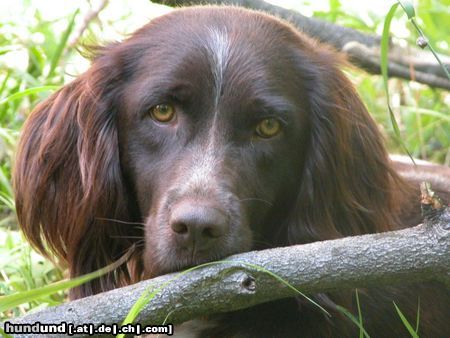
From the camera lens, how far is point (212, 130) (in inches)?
130

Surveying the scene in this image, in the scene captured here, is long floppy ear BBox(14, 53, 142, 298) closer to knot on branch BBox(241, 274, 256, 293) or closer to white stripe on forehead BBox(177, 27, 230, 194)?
white stripe on forehead BBox(177, 27, 230, 194)

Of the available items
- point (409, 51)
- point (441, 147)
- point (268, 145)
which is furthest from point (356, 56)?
point (268, 145)

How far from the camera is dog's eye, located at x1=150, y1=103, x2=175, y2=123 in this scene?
11.1 feet

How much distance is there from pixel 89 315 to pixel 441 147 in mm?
4136

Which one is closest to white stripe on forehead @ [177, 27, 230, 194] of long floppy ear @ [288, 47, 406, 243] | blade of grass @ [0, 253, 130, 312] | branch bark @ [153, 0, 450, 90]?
long floppy ear @ [288, 47, 406, 243]

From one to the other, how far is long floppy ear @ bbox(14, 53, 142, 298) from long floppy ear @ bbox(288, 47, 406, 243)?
72cm

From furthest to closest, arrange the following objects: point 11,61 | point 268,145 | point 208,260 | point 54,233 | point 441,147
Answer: point 441,147 < point 11,61 < point 54,233 < point 268,145 < point 208,260

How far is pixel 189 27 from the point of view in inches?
141

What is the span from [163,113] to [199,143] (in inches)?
8.2

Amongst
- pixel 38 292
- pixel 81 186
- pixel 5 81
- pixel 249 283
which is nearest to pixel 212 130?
pixel 81 186

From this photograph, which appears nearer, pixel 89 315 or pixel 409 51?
pixel 89 315

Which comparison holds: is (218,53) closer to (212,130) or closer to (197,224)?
(212,130)

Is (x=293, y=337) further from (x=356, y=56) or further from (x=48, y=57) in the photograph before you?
(x=48, y=57)

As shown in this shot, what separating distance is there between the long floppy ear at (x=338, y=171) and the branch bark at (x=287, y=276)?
33.5 inches
